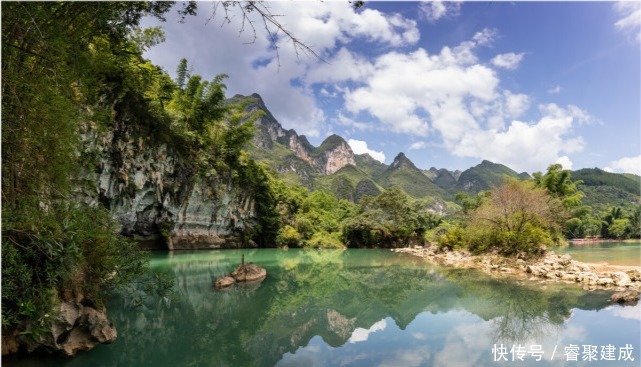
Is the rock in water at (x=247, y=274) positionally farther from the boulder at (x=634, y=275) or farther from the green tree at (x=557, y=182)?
the green tree at (x=557, y=182)

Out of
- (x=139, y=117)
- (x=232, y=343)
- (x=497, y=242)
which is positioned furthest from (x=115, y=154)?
(x=497, y=242)

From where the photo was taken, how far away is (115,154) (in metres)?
16.4

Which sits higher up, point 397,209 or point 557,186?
point 557,186

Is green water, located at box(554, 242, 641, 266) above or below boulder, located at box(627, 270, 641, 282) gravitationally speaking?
below

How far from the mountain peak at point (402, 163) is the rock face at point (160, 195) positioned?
104972mm

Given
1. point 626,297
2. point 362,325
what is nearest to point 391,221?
point 626,297

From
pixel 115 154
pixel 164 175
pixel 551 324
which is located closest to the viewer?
pixel 551 324

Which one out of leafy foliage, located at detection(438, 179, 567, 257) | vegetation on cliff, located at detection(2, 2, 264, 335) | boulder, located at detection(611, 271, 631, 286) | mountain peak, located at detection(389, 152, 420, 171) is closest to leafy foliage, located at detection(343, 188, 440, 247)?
leafy foliage, located at detection(438, 179, 567, 257)

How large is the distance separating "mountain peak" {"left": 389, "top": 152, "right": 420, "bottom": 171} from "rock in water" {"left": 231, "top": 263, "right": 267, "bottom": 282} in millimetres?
117774

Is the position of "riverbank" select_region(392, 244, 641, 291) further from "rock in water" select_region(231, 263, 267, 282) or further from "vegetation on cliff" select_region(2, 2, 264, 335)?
"vegetation on cliff" select_region(2, 2, 264, 335)

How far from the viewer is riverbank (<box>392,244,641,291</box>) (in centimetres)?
1148

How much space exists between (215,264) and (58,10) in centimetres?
1429

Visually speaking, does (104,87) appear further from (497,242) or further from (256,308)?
(497,242)

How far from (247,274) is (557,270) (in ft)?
39.0
